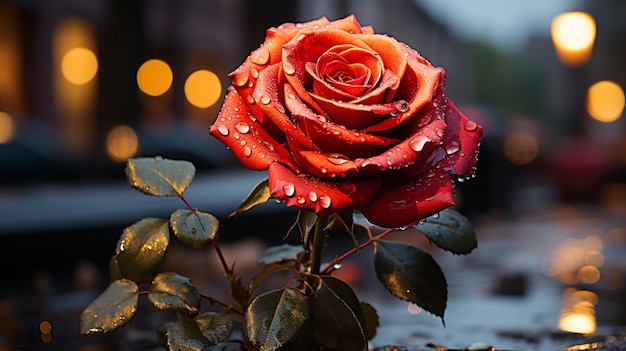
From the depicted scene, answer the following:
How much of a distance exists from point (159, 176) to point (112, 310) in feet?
0.89

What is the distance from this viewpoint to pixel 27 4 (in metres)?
24.5

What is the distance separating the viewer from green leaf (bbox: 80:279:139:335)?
4.93 feet

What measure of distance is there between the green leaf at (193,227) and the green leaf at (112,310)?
0.15 m

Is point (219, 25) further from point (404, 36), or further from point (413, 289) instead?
point (413, 289)

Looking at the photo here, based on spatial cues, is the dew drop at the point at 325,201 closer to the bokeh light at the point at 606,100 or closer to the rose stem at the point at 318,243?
the rose stem at the point at 318,243

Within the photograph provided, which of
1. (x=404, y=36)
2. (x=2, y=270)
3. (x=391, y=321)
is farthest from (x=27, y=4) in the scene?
(x=404, y=36)

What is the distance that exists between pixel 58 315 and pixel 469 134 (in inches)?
74.2

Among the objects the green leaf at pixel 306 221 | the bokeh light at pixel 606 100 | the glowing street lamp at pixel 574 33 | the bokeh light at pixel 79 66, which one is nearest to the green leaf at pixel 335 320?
the green leaf at pixel 306 221

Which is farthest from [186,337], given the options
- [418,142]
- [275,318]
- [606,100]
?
[606,100]

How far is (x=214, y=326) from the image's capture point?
1.54 meters

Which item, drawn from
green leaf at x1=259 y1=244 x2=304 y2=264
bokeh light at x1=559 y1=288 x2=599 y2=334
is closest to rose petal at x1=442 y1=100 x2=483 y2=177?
green leaf at x1=259 y1=244 x2=304 y2=264

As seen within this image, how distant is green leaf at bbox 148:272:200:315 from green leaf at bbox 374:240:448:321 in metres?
0.33

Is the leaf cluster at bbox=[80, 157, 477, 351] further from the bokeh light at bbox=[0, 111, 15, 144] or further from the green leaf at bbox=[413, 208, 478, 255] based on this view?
the bokeh light at bbox=[0, 111, 15, 144]

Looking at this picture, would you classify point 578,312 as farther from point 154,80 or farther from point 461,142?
point 154,80
